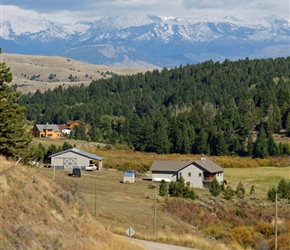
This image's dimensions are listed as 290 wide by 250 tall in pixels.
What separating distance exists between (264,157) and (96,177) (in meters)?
48.2

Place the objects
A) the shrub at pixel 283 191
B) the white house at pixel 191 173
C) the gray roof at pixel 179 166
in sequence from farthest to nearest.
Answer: the gray roof at pixel 179 166
the white house at pixel 191 173
the shrub at pixel 283 191

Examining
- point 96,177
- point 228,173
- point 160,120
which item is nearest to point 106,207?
point 96,177

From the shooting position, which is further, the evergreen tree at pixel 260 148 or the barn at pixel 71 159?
the evergreen tree at pixel 260 148

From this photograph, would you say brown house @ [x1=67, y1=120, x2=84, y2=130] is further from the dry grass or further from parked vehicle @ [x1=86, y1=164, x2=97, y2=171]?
parked vehicle @ [x1=86, y1=164, x2=97, y2=171]

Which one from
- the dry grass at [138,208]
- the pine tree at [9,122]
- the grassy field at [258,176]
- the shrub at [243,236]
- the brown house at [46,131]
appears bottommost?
the shrub at [243,236]

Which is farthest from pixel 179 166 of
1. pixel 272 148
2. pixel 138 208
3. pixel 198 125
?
pixel 198 125

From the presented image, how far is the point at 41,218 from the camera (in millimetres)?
22469

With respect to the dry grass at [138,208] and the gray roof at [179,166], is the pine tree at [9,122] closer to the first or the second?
the dry grass at [138,208]

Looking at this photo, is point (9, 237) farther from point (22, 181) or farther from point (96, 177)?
point (96, 177)

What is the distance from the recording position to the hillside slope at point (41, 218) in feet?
63.3

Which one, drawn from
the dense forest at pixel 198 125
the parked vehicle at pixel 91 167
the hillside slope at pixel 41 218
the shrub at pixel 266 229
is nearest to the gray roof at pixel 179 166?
the parked vehicle at pixel 91 167

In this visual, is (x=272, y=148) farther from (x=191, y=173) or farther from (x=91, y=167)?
(x=91, y=167)

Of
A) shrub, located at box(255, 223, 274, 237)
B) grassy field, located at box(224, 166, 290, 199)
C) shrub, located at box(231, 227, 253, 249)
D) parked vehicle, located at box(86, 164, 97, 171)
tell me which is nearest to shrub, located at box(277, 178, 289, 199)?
grassy field, located at box(224, 166, 290, 199)

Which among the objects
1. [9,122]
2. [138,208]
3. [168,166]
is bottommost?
[138,208]
